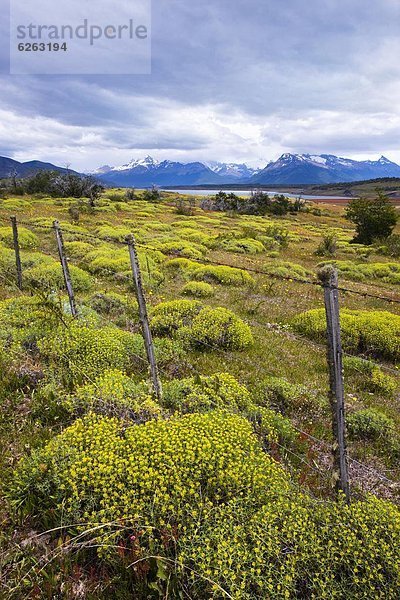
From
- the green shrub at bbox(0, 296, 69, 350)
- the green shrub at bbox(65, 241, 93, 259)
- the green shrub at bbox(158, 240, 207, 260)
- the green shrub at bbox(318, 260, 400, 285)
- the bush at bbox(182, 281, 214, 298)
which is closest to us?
the green shrub at bbox(0, 296, 69, 350)

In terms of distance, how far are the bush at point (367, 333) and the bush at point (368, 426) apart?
3.81 meters

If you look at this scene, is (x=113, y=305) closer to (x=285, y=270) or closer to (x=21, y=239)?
(x=285, y=270)

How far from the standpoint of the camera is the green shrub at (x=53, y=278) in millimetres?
12249

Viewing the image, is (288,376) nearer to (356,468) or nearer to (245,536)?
(356,468)

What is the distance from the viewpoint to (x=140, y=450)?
396 centimetres

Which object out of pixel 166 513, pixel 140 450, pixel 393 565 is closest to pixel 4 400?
pixel 140 450

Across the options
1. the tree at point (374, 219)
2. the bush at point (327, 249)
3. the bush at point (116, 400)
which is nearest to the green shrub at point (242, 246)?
the bush at point (327, 249)

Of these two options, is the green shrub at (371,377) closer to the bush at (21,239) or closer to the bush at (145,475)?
the bush at (145,475)

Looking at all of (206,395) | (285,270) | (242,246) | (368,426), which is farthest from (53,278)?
(242,246)

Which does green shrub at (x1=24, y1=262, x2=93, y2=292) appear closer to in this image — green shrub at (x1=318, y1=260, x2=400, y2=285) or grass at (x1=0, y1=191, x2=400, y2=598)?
grass at (x1=0, y1=191, x2=400, y2=598)

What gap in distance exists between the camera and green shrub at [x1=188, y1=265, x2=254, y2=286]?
16297 mm

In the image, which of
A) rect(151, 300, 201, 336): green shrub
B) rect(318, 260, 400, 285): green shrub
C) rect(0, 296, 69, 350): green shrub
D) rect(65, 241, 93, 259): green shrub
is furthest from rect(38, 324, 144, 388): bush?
rect(318, 260, 400, 285): green shrub

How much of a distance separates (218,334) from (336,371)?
5.21 metres

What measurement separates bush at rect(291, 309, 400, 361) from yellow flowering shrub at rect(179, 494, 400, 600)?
702cm
